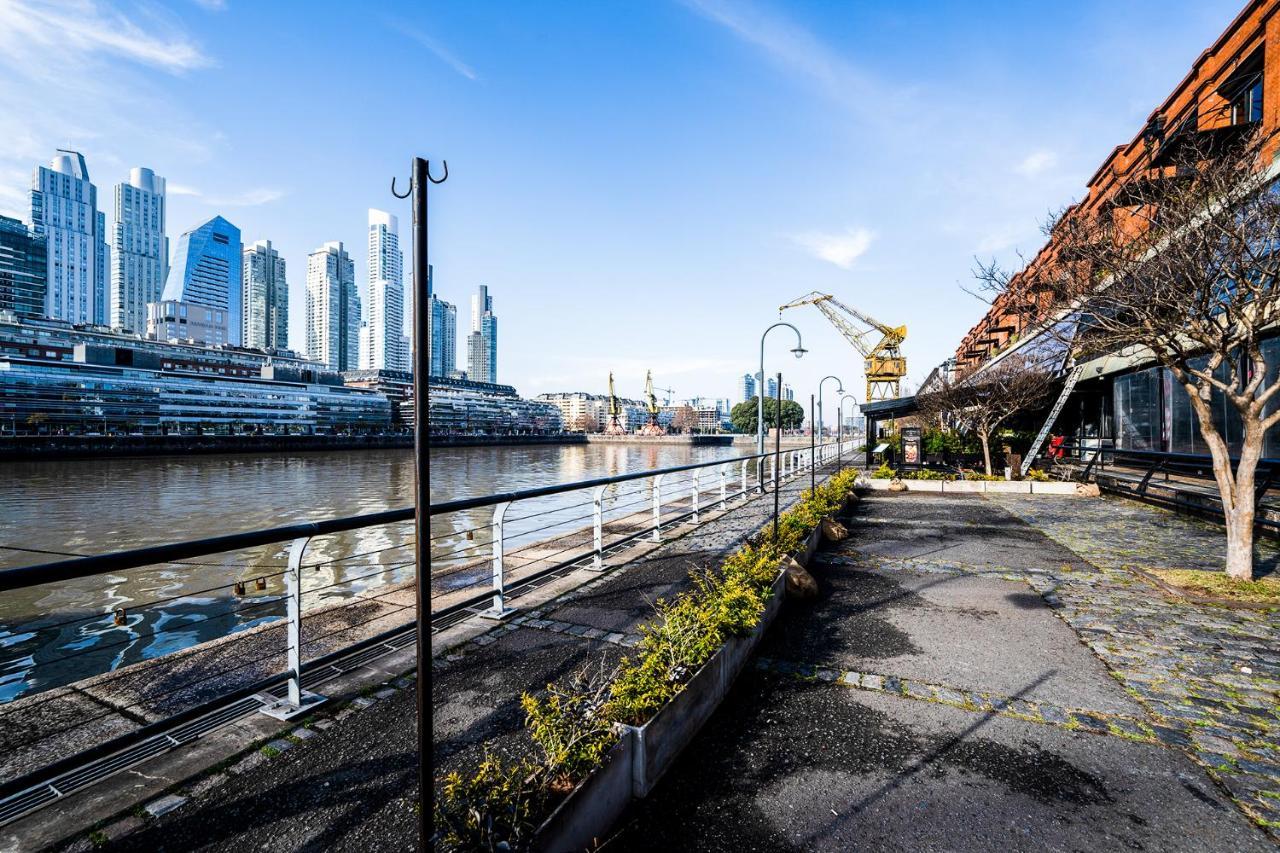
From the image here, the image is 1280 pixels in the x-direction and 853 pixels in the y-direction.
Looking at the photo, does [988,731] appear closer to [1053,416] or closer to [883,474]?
[883,474]

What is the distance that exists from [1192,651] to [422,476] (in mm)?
7447

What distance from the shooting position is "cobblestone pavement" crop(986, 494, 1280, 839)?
3.81 metres

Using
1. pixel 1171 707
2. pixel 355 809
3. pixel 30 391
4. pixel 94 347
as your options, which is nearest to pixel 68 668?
pixel 355 809

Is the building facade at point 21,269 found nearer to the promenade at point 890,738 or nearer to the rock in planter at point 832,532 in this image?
the rock in planter at point 832,532

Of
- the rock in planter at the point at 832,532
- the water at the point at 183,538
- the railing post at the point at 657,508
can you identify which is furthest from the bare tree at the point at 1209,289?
the water at the point at 183,538

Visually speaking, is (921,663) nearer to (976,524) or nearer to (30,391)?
(976,524)

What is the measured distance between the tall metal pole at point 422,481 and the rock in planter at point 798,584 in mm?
5686

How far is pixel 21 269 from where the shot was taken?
179250 mm

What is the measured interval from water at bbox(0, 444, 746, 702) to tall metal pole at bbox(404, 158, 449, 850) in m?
0.88

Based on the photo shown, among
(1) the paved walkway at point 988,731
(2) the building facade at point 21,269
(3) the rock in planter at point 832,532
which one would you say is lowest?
(1) the paved walkway at point 988,731

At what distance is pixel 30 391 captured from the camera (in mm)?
93938

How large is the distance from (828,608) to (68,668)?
10.5 m

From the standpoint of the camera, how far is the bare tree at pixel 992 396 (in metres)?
22.9

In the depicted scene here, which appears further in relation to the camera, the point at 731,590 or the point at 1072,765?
the point at 731,590
